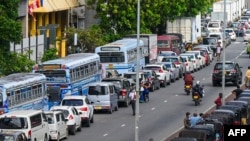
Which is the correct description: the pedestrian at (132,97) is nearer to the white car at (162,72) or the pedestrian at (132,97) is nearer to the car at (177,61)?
the white car at (162,72)

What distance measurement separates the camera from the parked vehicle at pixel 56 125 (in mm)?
39500

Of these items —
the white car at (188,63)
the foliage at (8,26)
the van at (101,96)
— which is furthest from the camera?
the white car at (188,63)

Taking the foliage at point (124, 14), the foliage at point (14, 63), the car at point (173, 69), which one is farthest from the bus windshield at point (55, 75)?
the foliage at point (124, 14)

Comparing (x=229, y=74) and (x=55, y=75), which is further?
(x=229, y=74)

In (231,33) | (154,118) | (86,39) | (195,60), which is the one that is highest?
(86,39)

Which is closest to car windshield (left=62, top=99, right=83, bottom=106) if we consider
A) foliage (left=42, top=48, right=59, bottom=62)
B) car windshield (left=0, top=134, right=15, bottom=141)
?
car windshield (left=0, top=134, right=15, bottom=141)

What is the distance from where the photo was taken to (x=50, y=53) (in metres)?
62.7

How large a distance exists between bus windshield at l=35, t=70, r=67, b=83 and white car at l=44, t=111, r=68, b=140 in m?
9.34

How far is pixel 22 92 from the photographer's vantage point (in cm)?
4356

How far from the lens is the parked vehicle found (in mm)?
39500

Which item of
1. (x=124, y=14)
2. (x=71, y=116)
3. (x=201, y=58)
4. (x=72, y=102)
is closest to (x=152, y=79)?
(x=72, y=102)

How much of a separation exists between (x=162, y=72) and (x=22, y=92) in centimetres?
2068

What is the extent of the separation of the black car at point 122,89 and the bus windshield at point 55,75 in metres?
3.19

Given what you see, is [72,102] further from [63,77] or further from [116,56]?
[116,56]
